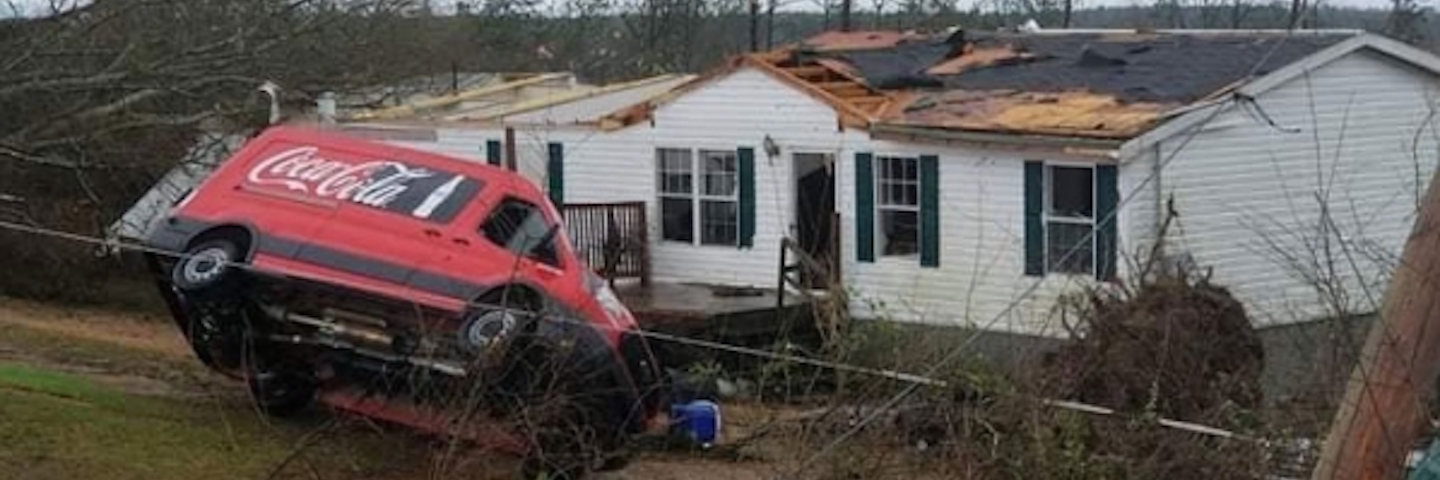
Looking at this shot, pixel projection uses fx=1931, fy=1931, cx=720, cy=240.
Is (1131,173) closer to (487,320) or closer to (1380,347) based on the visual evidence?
(487,320)

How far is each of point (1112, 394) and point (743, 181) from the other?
10487 mm

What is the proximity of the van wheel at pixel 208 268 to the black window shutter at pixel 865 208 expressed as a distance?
940 cm

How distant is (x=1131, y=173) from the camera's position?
1686cm

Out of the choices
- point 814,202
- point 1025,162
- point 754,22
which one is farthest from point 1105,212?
point 754,22

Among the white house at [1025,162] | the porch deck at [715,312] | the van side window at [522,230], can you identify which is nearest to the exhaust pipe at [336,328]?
the van side window at [522,230]

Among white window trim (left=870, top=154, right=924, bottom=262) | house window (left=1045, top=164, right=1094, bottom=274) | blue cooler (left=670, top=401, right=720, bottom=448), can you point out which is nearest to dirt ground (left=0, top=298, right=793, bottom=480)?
blue cooler (left=670, top=401, right=720, bottom=448)

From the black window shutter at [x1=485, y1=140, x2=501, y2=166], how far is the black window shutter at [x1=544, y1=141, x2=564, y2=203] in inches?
33.9

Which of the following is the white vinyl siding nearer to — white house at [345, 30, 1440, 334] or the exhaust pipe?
white house at [345, 30, 1440, 334]

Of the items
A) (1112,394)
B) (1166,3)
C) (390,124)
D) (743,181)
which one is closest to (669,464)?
(1112,394)

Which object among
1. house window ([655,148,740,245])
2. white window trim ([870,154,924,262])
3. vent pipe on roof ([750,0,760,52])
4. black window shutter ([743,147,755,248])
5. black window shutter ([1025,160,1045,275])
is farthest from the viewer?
vent pipe on roof ([750,0,760,52])

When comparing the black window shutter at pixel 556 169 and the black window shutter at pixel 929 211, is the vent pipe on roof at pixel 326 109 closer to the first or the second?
the black window shutter at pixel 556 169

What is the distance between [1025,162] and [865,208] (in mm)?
2067

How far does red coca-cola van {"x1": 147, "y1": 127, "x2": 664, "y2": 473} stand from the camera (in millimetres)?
9539

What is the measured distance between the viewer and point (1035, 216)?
17.7m
